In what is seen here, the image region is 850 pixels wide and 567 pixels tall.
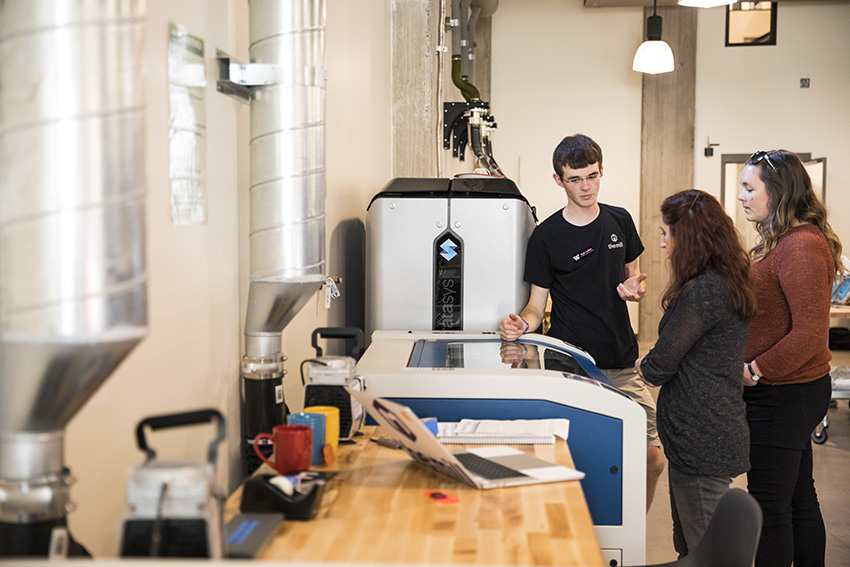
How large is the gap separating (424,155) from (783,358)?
274cm

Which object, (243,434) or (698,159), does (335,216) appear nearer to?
(243,434)

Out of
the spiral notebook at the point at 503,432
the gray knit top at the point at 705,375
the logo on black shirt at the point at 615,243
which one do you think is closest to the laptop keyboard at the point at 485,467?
the spiral notebook at the point at 503,432

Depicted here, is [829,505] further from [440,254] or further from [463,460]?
[463,460]

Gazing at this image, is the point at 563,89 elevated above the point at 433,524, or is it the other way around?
the point at 563,89

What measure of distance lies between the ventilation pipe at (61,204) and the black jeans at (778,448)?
2082 millimetres

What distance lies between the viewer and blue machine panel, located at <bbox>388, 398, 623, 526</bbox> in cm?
204

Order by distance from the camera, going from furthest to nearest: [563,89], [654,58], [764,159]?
[563,89] → [654,58] → [764,159]

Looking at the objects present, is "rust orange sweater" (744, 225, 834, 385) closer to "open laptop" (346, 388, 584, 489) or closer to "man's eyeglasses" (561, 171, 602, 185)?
"man's eyeglasses" (561, 171, 602, 185)

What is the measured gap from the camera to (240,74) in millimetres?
1825

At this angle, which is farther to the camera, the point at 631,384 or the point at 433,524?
the point at 631,384

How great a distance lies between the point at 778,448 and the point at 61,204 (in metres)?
2.22

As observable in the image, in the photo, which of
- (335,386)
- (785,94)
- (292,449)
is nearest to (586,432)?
(335,386)

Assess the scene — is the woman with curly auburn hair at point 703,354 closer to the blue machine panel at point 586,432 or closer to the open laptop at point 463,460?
the blue machine panel at point 586,432

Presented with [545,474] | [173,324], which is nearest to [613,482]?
[545,474]
